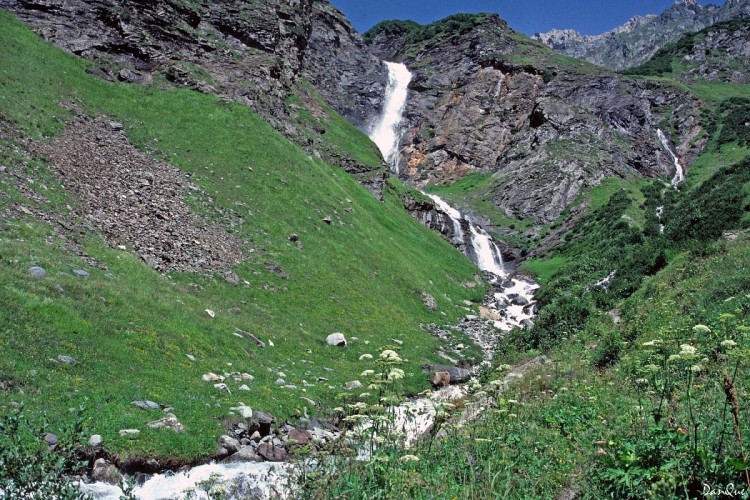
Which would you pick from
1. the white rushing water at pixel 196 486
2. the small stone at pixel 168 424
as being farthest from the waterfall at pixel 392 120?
the white rushing water at pixel 196 486

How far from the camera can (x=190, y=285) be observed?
22781mm

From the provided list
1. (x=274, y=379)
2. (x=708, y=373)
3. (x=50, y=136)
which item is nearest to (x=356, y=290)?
(x=274, y=379)

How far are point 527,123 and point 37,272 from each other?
10384 centimetres

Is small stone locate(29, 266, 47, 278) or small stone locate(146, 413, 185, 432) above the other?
small stone locate(29, 266, 47, 278)

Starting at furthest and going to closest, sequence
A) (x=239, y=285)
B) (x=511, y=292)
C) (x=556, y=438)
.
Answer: (x=511, y=292)
(x=239, y=285)
(x=556, y=438)

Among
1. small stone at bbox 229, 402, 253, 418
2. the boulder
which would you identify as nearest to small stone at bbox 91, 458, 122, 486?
small stone at bbox 229, 402, 253, 418

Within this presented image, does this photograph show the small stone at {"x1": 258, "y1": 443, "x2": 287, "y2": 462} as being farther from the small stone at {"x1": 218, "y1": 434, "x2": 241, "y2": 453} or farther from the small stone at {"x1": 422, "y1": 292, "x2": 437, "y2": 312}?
the small stone at {"x1": 422, "y1": 292, "x2": 437, "y2": 312}

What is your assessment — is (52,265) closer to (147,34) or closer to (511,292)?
(147,34)

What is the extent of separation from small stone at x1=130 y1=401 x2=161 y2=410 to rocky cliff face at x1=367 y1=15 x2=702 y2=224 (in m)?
73.0

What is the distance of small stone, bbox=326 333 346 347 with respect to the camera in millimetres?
24016

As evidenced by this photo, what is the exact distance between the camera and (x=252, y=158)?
121 ft

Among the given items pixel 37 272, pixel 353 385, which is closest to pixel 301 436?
pixel 353 385

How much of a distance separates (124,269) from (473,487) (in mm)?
18792

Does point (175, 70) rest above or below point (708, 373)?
above
